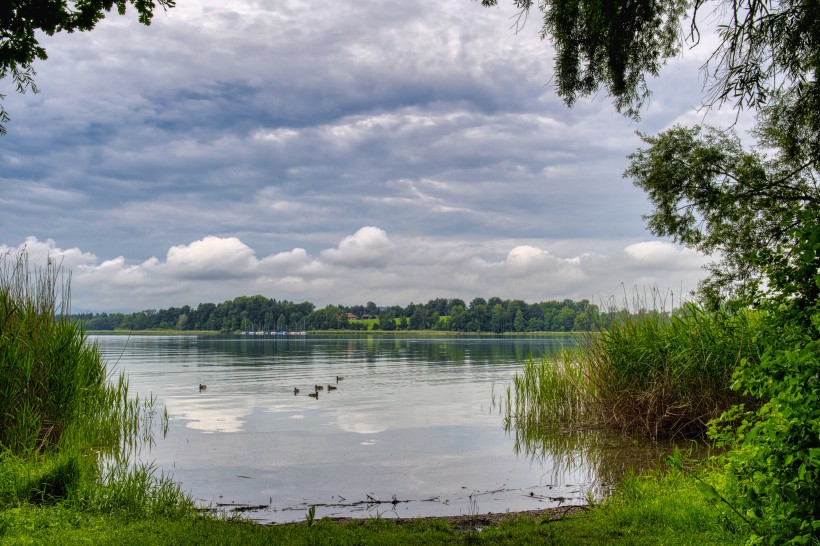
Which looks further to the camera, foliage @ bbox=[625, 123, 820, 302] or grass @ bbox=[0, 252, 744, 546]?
foliage @ bbox=[625, 123, 820, 302]

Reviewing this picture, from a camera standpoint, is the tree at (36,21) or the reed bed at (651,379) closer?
the tree at (36,21)

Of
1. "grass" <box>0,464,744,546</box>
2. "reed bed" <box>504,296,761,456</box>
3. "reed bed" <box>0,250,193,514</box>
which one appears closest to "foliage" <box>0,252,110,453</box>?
"reed bed" <box>0,250,193,514</box>

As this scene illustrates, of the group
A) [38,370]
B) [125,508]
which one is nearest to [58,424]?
[38,370]

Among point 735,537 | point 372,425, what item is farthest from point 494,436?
point 735,537

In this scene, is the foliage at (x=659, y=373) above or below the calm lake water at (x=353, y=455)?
above

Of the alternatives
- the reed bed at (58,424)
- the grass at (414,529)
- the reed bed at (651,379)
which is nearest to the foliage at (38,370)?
the reed bed at (58,424)

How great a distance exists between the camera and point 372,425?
57.4ft

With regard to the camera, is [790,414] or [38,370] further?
[38,370]

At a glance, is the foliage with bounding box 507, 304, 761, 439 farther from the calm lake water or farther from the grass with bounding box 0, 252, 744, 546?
the grass with bounding box 0, 252, 744, 546

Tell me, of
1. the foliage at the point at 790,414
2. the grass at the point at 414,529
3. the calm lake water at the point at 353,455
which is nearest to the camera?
the foliage at the point at 790,414

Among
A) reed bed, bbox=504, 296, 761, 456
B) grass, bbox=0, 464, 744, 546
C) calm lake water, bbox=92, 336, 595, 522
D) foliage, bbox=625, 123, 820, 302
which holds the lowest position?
calm lake water, bbox=92, 336, 595, 522

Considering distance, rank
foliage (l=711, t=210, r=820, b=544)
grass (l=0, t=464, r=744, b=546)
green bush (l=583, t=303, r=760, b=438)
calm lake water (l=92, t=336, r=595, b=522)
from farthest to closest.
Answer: green bush (l=583, t=303, r=760, b=438) < calm lake water (l=92, t=336, r=595, b=522) < grass (l=0, t=464, r=744, b=546) < foliage (l=711, t=210, r=820, b=544)

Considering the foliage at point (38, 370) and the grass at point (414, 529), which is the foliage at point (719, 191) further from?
the foliage at point (38, 370)

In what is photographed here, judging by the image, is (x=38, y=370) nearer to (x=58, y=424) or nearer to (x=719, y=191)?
(x=58, y=424)
